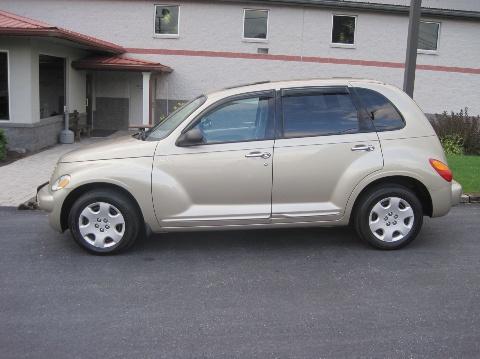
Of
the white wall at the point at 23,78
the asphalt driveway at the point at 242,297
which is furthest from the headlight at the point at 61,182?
the white wall at the point at 23,78

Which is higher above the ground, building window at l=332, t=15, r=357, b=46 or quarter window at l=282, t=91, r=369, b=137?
building window at l=332, t=15, r=357, b=46

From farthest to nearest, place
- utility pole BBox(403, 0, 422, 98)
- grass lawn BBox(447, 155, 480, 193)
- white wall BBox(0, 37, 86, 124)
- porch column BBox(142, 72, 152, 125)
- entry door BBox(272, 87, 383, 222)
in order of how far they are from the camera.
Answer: porch column BBox(142, 72, 152, 125)
white wall BBox(0, 37, 86, 124)
utility pole BBox(403, 0, 422, 98)
grass lawn BBox(447, 155, 480, 193)
entry door BBox(272, 87, 383, 222)

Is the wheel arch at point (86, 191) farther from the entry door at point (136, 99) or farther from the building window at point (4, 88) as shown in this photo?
the entry door at point (136, 99)

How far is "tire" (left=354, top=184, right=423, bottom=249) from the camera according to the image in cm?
592

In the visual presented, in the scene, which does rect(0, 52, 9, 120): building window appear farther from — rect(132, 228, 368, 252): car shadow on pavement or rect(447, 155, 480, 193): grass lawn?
rect(447, 155, 480, 193): grass lawn

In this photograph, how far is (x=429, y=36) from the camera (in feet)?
71.6

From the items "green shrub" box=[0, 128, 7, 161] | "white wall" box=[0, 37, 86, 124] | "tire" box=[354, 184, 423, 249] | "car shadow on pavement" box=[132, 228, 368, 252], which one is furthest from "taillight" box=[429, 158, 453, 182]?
"white wall" box=[0, 37, 86, 124]

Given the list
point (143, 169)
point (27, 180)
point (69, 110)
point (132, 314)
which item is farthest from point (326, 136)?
point (69, 110)

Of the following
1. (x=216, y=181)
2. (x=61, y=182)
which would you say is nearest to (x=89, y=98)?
(x=61, y=182)

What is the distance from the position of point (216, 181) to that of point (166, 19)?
639 inches

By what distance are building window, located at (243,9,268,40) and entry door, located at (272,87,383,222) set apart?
1543cm

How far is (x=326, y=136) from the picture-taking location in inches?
232

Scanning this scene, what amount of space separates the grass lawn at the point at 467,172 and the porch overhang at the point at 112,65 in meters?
9.80

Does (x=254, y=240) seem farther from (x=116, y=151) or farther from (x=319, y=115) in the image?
(x=116, y=151)
